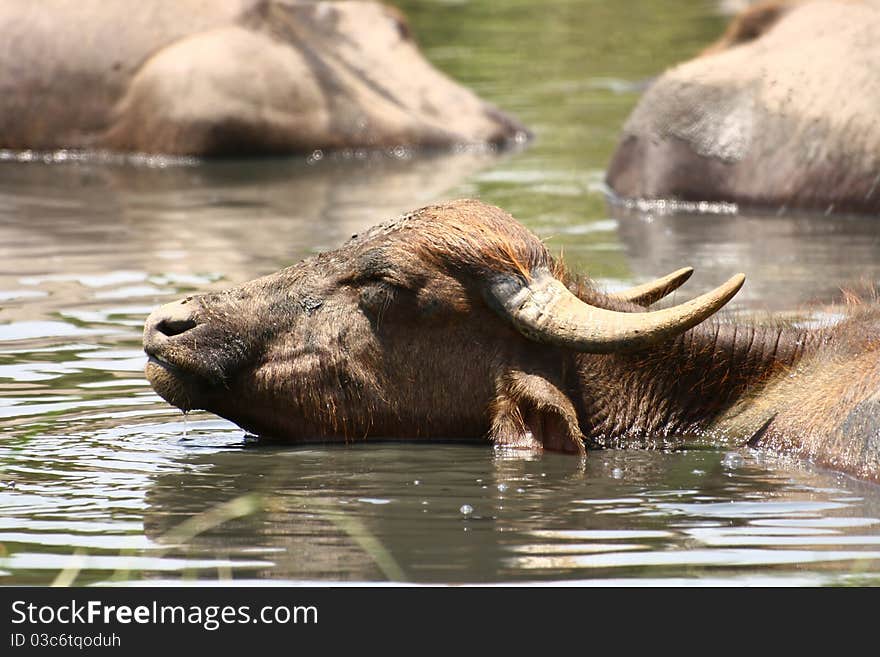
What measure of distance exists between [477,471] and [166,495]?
1320mm

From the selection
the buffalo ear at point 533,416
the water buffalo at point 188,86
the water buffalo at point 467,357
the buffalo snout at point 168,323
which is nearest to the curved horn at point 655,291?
the water buffalo at point 467,357

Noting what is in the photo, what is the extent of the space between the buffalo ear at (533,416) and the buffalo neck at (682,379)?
206mm

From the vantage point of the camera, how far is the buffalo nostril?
27.6 feet

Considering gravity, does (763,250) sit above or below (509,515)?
above

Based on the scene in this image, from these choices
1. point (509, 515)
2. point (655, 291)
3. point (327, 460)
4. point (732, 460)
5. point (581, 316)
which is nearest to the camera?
point (509, 515)

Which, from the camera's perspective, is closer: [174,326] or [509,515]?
[509,515]

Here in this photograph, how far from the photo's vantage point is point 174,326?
8438 mm

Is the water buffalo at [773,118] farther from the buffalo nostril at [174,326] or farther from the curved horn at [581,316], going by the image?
the buffalo nostril at [174,326]

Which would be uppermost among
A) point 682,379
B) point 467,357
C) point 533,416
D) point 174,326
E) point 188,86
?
point 188,86

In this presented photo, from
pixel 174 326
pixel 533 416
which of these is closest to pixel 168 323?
pixel 174 326

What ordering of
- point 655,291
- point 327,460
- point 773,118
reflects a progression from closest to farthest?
point 327,460 → point 655,291 → point 773,118

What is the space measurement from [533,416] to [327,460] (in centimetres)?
93

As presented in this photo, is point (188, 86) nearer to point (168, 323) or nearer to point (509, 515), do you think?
point (168, 323)
